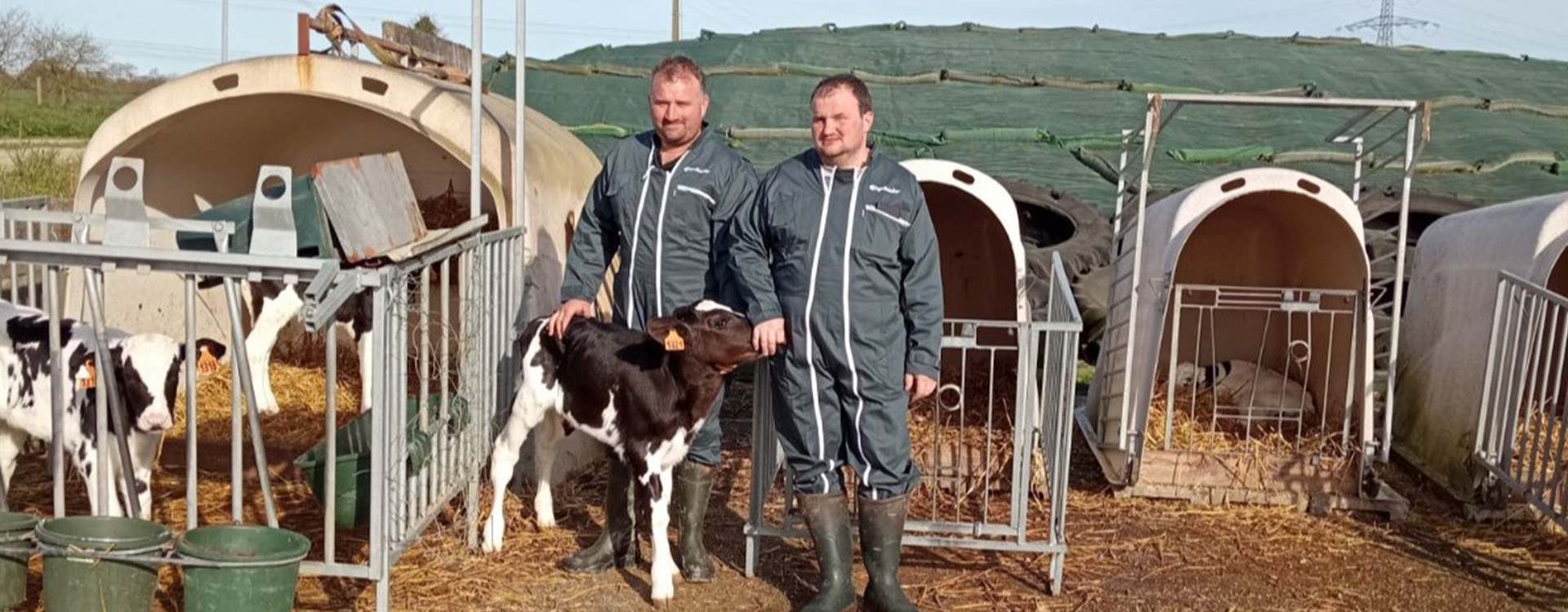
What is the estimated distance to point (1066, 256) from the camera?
420 inches

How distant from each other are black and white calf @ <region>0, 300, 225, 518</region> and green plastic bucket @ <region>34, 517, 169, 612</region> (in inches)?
26.8

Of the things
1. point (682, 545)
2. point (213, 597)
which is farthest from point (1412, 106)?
point (213, 597)

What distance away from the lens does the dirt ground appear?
5.05 m

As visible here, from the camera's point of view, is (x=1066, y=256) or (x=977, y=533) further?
(x=1066, y=256)

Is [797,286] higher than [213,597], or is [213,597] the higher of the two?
[797,286]

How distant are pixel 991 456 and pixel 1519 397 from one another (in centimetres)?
240

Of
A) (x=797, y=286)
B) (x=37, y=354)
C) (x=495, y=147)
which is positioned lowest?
(x=37, y=354)

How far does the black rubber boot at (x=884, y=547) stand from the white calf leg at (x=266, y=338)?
12.7 feet

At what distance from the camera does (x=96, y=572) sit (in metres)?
3.78

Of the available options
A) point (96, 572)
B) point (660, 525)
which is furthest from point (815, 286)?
point (96, 572)

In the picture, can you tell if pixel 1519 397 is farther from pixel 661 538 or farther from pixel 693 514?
pixel 661 538

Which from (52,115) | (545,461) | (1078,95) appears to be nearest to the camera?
(545,461)

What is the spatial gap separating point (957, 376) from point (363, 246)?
405 centimetres

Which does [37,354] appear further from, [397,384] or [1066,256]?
[1066,256]
